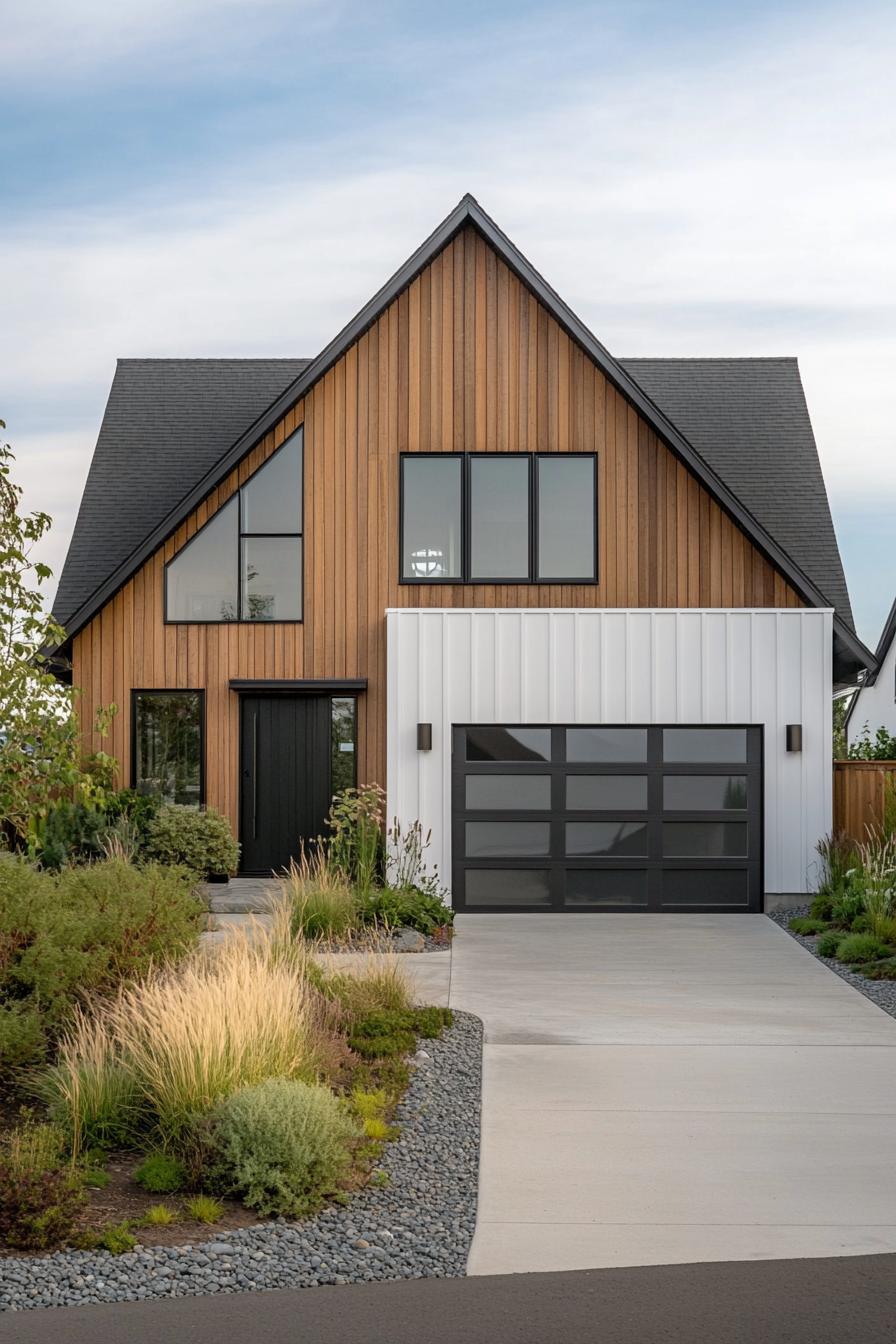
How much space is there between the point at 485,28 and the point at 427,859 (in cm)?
921

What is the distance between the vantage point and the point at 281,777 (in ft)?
56.2

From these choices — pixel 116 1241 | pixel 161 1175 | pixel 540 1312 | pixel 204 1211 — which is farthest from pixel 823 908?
pixel 116 1241

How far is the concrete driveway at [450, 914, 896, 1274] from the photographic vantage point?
18.6 feet

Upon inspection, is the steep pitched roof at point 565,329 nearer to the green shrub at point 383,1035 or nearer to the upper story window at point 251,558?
the upper story window at point 251,558

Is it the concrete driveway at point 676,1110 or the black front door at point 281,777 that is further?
the black front door at point 281,777

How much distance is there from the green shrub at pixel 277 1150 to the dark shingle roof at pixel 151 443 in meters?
13.1

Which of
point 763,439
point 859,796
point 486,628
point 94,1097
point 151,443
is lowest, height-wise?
point 94,1097

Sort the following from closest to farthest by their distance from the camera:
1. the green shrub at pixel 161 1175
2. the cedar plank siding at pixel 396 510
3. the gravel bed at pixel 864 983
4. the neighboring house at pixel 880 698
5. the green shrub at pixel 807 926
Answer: the green shrub at pixel 161 1175 < the gravel bed at pixel 864 983 < the green shrub at pixel 807 926 < the cedar plank siding at pixel 396 510 < the neighboring house at pixel 880 698

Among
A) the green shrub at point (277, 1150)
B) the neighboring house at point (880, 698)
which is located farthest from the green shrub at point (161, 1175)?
the neighboring house at point (880, 698)

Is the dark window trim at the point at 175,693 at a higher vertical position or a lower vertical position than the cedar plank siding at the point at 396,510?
lower

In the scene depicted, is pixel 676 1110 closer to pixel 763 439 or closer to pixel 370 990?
pixel 370 990

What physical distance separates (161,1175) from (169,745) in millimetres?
11334

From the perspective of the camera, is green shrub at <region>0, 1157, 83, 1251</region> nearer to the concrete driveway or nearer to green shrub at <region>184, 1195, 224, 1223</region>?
green shrub at <region>184, 1195, 224, 1223</region>

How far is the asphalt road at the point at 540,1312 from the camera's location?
183 inches
